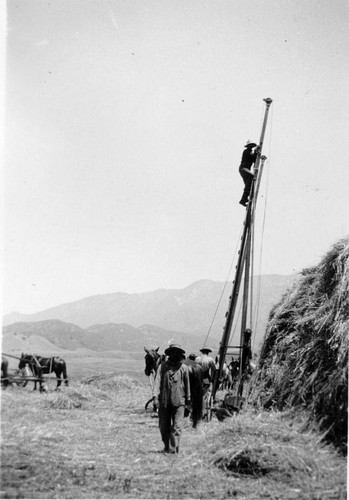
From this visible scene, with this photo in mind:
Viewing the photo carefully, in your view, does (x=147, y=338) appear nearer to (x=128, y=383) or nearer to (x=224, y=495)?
(x=128, y=383)

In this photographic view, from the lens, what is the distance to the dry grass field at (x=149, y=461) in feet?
A: 14.8

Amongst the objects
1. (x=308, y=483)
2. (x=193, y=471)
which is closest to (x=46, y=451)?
(x=193, y=471)

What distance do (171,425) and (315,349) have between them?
7.93 feet

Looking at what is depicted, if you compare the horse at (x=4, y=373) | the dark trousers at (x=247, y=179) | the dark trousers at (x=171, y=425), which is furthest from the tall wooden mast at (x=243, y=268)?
the horse at (x=4, y=373)

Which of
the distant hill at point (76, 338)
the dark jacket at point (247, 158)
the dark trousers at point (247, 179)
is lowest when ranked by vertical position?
the distant hill at point (76, 338)

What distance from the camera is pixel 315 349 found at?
6.56 m

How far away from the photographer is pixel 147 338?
193 feet

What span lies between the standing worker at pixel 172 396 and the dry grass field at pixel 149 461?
211 millimetres

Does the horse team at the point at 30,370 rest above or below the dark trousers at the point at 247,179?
below

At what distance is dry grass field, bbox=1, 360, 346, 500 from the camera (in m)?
4.50

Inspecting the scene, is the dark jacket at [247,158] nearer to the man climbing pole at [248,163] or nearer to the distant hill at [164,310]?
the man climbing pole at [248,163]

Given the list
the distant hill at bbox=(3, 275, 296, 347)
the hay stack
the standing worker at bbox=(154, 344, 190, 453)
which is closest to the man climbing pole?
the hay stack

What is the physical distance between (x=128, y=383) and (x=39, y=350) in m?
8.32

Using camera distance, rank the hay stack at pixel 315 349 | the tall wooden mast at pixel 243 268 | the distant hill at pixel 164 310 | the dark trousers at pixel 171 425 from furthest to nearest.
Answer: the distant hill at pixel 164 310
the tall wooden mast at pixel 243 268
the dark trousers at pixel 171 425
the hay stack at pixel 315 349
